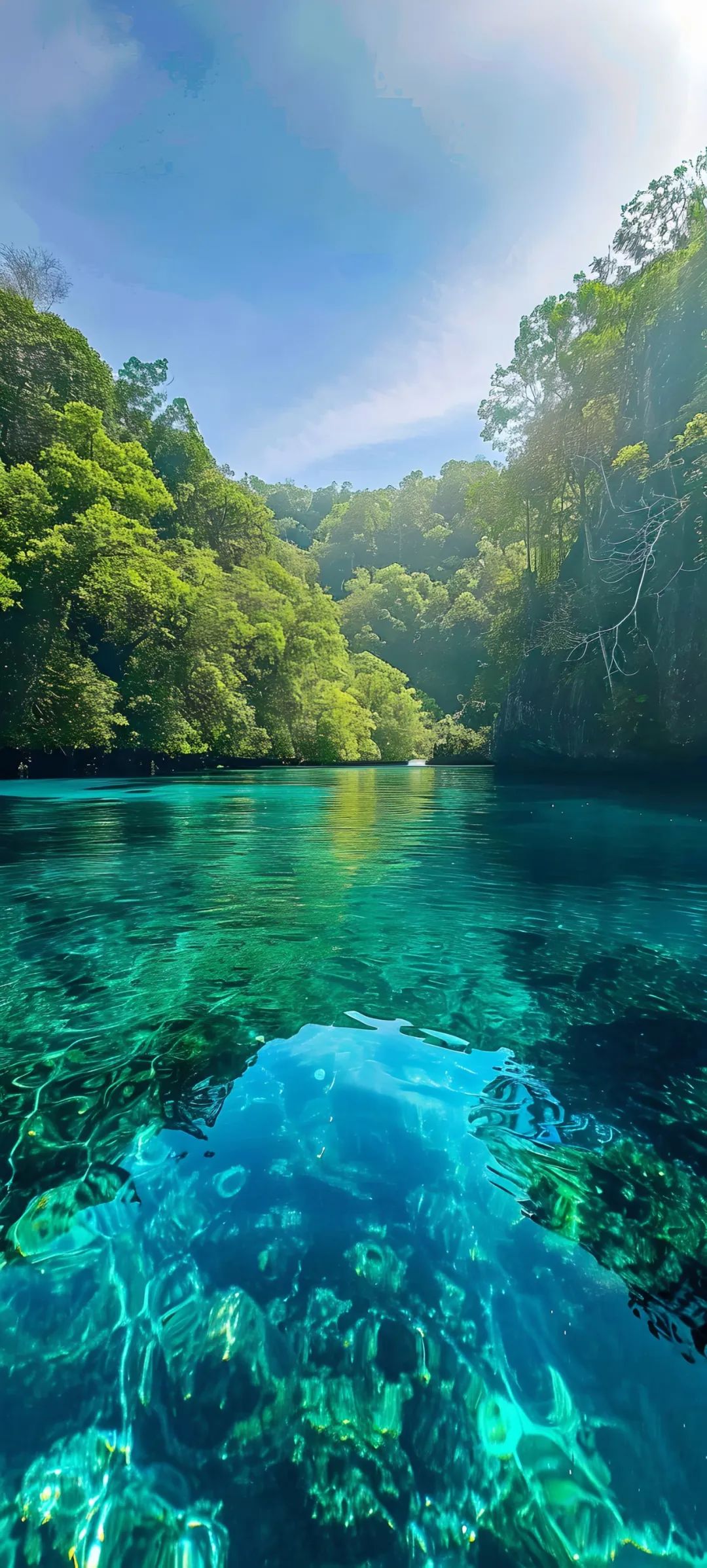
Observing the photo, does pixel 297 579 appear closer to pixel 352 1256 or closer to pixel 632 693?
pixel 632 693

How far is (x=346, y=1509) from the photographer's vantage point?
1.24 meters

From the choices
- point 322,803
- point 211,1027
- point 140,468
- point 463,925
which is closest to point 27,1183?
point 211,1027

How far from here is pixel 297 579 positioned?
1602 inches

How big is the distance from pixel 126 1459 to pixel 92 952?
130 inches

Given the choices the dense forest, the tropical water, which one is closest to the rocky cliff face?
the dense forest

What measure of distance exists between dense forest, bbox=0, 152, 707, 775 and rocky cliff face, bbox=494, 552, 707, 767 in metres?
0.09

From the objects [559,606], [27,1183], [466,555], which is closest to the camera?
[27,1183]

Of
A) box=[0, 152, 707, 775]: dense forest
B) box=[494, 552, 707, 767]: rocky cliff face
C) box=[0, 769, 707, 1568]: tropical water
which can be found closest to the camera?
box=[0, 769, 707, 1568]: tropical water

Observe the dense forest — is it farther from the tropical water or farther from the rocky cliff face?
the tropical water

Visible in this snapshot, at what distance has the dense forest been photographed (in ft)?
63.2

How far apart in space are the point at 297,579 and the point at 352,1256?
137 feet

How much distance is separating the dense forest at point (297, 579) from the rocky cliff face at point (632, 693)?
0.28 feet

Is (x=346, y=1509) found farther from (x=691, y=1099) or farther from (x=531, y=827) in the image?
(x=531, y=827)

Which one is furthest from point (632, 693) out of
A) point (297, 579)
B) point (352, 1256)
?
point (297, 579)
